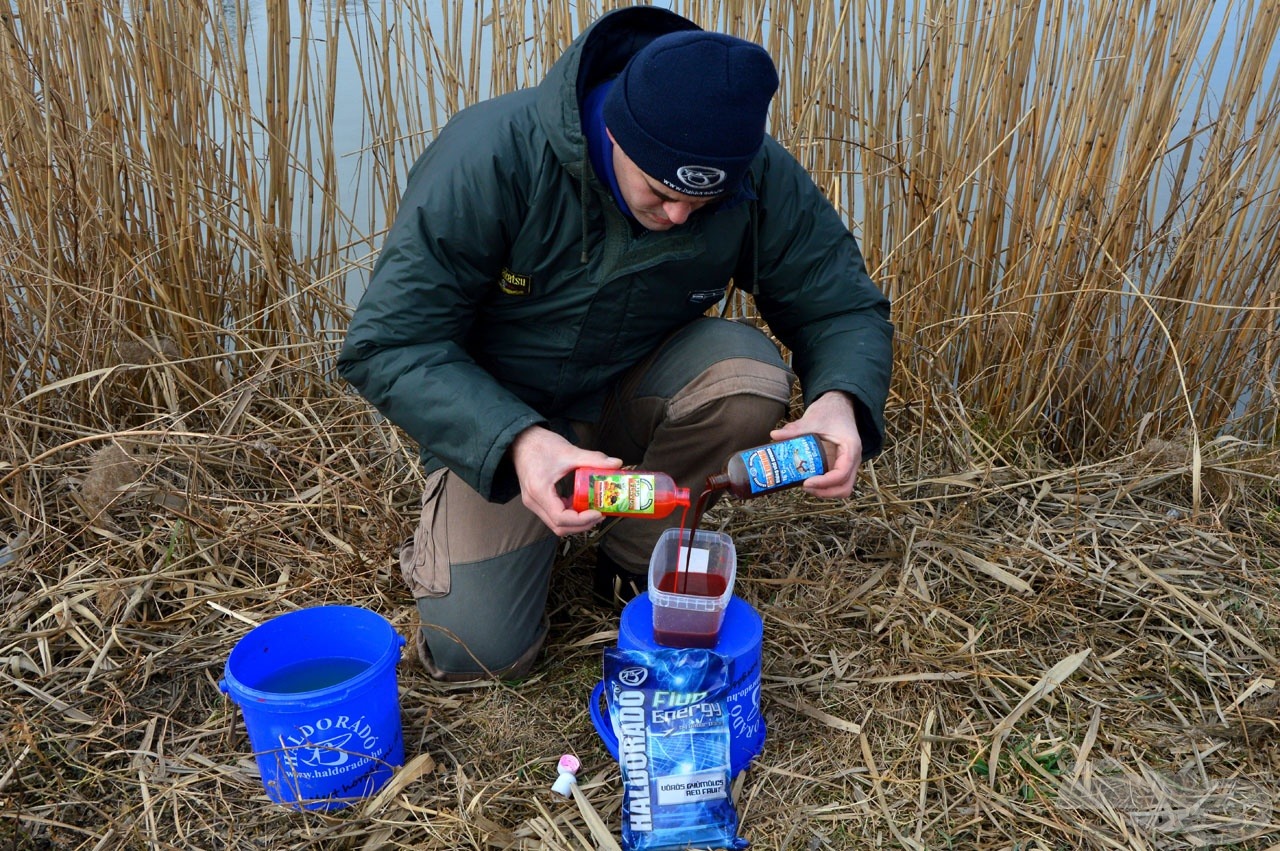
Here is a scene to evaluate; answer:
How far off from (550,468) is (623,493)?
0.14 m

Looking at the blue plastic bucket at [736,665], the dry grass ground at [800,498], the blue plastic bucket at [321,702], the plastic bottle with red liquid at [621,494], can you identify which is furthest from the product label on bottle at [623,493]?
the dry grass ground at [800,498]

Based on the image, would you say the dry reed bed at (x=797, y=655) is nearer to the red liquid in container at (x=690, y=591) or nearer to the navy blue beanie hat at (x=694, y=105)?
the red liquid in container at (x=690, y=591)

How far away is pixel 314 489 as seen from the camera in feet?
A: 7.92

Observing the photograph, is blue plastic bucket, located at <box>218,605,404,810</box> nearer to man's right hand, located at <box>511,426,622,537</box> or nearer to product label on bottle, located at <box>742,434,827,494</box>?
man's right hand, located at <box>511,426,622,537</box>

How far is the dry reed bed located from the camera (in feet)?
5.52

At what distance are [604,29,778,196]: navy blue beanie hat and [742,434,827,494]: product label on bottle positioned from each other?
16.9 inches

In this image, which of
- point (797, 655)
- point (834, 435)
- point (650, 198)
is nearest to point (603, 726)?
point (797, 655)

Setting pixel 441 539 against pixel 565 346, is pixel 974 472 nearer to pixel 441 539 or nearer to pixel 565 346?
pixel 565 346

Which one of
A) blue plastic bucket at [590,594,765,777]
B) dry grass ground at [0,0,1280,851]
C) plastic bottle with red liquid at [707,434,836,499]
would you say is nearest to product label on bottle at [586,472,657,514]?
plastic bottle with red liquid at [707,434,836,499]

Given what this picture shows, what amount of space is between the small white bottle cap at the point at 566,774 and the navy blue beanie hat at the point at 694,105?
95cm

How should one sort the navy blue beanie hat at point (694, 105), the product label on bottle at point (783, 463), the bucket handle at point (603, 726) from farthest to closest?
the bucket handle at point (603, 726) < the product label on bottle at point (783, 463) < the navy blue beanie hat at point (694, 105)

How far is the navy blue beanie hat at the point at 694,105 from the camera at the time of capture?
1.56 m

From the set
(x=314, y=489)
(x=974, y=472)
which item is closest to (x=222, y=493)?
(x=314, y=489)

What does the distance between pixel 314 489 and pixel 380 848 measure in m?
1.00
